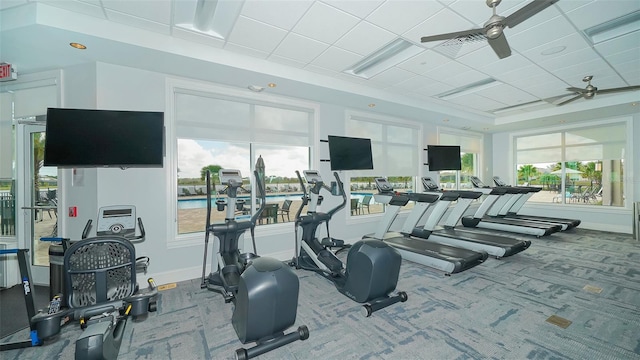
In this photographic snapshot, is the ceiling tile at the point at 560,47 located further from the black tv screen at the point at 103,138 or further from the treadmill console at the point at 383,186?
the black tv screen at the point at 103,138

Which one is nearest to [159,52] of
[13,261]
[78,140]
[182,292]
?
[78,140]

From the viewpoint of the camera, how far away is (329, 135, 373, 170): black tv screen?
15.7 ft

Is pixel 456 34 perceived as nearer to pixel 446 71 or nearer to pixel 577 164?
pixel 446 71

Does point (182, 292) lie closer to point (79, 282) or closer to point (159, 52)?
point (79, 282)

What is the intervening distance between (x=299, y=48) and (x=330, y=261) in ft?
9.61

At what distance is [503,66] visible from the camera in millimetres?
4090

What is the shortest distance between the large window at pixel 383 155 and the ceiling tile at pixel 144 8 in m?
3.59

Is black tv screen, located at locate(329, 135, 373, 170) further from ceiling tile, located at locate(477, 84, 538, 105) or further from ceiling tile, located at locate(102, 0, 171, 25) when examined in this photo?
ceiling tile, located at locate(102, 0, 171, 25)

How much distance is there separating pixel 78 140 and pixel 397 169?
5939 mm

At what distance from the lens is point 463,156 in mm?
8469

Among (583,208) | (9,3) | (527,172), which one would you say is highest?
(9,3)

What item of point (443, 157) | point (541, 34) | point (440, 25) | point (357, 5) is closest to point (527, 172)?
point (443, 157)

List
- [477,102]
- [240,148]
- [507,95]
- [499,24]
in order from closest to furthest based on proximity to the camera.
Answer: [499,24]
[240,148]
[507,95]
[477,102]

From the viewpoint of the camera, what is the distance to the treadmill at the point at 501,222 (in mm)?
5789
